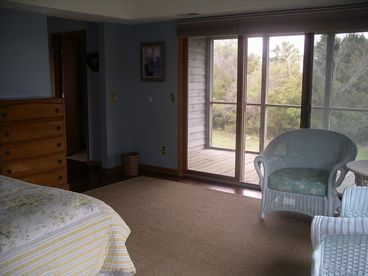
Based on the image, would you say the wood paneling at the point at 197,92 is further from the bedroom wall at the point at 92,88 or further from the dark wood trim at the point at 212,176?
the bedroom wall at the point at 92,88

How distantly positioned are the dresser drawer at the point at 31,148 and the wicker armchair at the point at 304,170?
2.27 meters

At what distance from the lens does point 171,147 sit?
5.92 meters

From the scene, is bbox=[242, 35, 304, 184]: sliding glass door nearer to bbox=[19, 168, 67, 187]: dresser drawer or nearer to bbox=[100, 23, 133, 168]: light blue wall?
bbox=[100, 23, 133, 168]: light blue wall

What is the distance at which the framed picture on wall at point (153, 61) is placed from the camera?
5809 mm

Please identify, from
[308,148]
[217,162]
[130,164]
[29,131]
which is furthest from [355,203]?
[130,164]

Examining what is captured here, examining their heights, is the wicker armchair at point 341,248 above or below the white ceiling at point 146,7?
below

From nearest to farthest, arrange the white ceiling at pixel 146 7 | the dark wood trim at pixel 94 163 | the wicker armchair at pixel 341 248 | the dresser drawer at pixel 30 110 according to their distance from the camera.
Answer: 1. the wicker armchair at pixel 341 248
2. the dresser drawer at pixel 30 110
3. the white ceiling at pixel 146 7
4. the dark wood trim at pixel 94 163

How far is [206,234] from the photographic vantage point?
3686 mm

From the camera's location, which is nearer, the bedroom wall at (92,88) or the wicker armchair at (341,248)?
the wicker armchair at (341,248)

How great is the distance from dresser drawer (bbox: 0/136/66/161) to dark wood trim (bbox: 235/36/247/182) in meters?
2.22

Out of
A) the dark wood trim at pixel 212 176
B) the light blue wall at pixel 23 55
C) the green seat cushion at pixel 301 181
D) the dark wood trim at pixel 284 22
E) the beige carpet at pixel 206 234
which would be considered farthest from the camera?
the dark wood trim at pixel 212 176

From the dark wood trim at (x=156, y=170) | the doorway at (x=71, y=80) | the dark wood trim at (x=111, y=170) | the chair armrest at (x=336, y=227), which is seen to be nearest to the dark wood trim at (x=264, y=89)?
the dark wood trim at (x=156, y=170)

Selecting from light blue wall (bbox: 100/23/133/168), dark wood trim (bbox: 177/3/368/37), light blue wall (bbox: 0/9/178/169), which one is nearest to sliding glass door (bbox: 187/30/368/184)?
dark wood trim (bbox: 177/3/368/37)

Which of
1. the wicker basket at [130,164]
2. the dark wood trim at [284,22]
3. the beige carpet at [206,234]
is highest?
the dark wood trim at [284,22]
